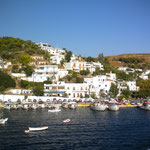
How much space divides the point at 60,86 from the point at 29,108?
19358 mm

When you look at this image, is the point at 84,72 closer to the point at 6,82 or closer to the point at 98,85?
the point at 98,85

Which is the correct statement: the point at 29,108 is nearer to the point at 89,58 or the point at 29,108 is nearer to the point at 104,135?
the point at 104,135

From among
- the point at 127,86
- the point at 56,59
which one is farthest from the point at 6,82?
the point at 127,86

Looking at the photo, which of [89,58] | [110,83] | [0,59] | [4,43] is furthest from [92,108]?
[4,43]

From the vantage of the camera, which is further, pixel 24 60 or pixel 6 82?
pixel 24 60

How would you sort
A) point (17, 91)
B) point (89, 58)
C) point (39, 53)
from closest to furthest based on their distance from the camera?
point (17, 91), point (39, 53), point (89, 58)

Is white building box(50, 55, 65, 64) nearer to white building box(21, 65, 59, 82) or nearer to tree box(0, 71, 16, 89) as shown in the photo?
white building box(21, 65, 59, 82)

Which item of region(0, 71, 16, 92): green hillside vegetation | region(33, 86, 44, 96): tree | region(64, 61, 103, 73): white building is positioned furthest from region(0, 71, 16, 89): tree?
region(64, 61, 103, 73): white building

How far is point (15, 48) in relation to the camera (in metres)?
123

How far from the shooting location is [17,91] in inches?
3103

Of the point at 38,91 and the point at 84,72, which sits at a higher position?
the point at 84,72

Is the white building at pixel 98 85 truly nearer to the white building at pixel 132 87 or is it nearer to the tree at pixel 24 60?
the white building at pixel 132 87

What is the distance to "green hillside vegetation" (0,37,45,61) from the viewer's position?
11006cm

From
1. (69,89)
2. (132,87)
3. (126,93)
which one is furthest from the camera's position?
(132,87)
